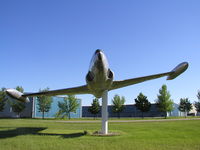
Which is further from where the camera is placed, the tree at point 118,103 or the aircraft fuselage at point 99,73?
the tree at point 118,103

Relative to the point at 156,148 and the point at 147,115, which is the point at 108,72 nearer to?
the point at 156,148

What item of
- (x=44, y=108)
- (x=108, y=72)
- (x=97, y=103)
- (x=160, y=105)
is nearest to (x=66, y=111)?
(x=44, y=108)

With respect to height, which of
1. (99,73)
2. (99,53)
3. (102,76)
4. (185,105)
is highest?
(99,53)

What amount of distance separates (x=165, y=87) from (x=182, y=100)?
21898mm

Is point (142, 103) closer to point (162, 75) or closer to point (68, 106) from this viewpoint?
point (68, 106)

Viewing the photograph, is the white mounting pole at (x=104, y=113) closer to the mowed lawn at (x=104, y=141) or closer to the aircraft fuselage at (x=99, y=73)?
the mowed lawn at (x=104, y=141)

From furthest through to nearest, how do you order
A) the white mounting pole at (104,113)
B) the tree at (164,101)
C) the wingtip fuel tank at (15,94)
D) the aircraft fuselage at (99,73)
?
1. the tree at (164,101)
2. the wingtip fuel tank at (15,94)
3. the white mounting pole at (104,113)
4. the aircraft fuselage at (99,73)

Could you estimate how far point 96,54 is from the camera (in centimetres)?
1092

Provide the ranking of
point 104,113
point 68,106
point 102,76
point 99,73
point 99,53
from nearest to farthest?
point 99,53, point 99,73, point 102,76, point 104,113, point 68,106

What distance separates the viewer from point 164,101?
48.7 m

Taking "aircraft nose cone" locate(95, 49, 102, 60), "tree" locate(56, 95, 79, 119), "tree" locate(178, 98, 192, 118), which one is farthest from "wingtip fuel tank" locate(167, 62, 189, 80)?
"tree" locate(178, 98, 192, 118)

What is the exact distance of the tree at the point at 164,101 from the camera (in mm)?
48344

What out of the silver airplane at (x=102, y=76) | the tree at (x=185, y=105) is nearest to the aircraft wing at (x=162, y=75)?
the silver airplane at (x=102, y=76)

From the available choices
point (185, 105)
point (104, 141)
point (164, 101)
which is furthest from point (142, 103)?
point (104, 141)
